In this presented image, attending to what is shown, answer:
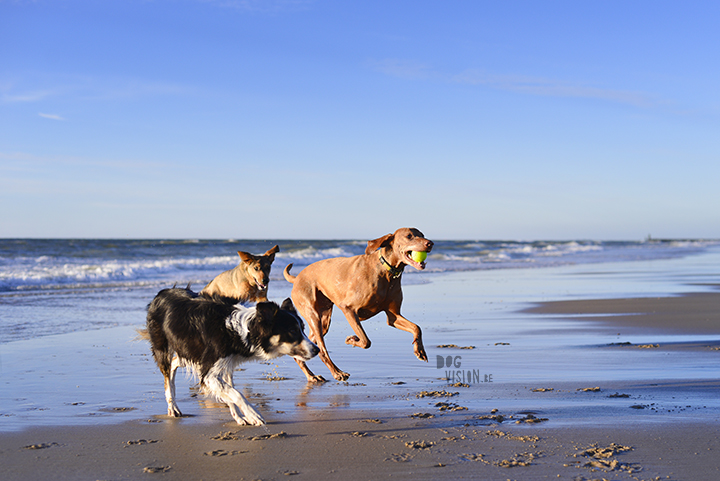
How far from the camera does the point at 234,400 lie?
522 cm

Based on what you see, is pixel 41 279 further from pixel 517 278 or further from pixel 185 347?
pixel 185 347

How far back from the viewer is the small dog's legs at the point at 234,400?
519cm

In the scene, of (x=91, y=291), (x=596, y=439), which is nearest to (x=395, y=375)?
(x=596, y=439)

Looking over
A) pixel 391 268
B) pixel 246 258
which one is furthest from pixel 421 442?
pixel 246 258

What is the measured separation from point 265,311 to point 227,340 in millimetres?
408

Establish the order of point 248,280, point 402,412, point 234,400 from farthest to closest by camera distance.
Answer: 1. point 248,280
2. point 402,412
3. point 234,400

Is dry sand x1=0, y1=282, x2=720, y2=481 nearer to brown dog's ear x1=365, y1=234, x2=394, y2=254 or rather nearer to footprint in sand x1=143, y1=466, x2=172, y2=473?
footprint in sand x1=143, y1=466, x2=172, y2=473

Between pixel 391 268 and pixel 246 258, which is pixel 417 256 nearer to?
pixel 391 268

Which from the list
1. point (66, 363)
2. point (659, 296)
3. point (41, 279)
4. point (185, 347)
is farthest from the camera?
point (41, 279)

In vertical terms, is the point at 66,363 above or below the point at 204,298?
below

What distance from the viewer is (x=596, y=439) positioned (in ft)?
15.1

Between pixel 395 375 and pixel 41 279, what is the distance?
59.7ft

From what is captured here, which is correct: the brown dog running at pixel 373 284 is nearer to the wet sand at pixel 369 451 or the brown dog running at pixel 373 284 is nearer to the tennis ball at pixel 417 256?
the tennis ball at pixel 417 256

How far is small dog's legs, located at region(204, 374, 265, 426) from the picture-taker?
5188mm
